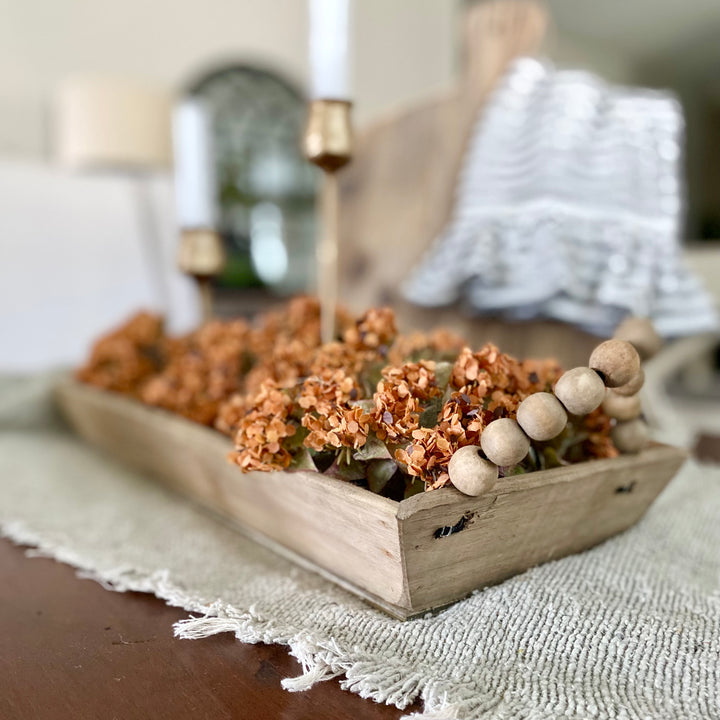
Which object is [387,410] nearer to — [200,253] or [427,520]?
[427,520]

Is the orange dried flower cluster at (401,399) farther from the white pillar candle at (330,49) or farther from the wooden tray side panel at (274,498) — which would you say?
the white pillar candle at (330,49)

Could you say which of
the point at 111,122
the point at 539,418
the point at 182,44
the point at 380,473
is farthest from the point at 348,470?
the point at 182,44

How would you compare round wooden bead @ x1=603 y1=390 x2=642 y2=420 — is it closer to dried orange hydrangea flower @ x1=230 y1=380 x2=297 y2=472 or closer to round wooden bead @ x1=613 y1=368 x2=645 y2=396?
round wooden bead @ x1=613 y1=368 x2=645 y2=396

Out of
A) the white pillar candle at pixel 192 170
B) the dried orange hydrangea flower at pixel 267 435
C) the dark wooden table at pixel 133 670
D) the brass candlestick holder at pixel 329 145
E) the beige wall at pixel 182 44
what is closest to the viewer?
the dark wooden table at pixel 133 670

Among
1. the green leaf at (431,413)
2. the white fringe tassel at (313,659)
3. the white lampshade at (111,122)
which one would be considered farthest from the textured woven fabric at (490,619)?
the white lampshade at (111,122)

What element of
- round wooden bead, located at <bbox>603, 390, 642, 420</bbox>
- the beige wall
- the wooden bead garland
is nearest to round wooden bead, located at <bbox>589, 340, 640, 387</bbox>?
the wooden bead garland

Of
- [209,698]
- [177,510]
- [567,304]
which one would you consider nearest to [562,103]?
[567,304]

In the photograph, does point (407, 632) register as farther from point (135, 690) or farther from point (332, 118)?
point (332, 118)
